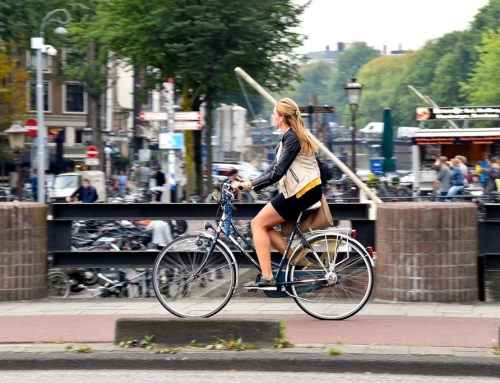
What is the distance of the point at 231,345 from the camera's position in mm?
5992

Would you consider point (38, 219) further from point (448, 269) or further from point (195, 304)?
point (448, 269)

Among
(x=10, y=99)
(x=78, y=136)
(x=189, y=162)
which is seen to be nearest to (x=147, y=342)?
(x=189, y=162)

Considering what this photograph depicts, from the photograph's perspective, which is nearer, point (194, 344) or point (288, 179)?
point (194, 344)

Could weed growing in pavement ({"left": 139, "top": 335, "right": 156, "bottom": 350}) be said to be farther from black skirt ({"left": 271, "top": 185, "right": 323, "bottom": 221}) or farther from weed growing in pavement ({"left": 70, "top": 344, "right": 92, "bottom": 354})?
black skirt ({"left": 271, "top": 185, "right": 323, "bottom": 221})

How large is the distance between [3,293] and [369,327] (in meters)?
3.54

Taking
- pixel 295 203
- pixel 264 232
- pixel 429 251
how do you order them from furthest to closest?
pixel 429 251 < pixel 264 232 < pixel 295 203

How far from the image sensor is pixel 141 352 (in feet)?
19.5

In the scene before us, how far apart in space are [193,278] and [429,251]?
208cm

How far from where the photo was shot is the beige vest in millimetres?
7012

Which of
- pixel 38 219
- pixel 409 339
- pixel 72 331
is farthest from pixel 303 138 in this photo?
pixel 38 219

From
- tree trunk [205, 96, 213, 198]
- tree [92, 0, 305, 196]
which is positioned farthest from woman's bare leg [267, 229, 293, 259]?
tree trunk [205, 96, 213, 198]

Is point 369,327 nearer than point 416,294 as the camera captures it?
Yes

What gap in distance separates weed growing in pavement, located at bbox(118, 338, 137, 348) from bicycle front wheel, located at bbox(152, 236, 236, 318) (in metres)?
1.20

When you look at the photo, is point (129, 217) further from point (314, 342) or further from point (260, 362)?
point (260, 362)
